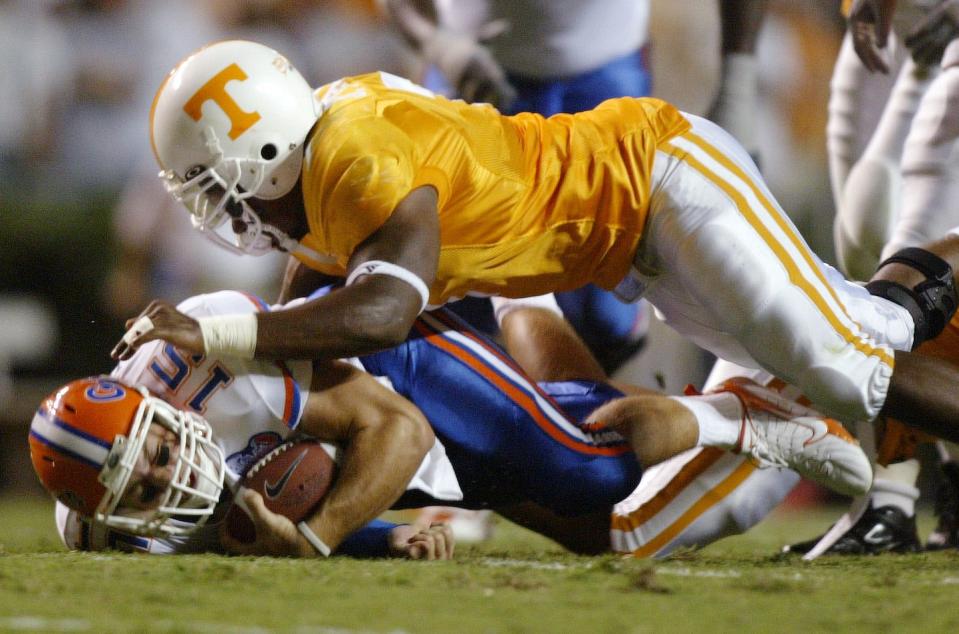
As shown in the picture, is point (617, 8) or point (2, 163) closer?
point (617, 8)

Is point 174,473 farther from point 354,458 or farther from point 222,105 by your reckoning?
point 222,105

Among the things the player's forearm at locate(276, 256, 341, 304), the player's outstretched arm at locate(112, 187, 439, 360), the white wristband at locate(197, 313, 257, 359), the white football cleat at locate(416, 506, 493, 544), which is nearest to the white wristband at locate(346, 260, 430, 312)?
the player's outstretched arm at locate(112, 187, 439, 360)

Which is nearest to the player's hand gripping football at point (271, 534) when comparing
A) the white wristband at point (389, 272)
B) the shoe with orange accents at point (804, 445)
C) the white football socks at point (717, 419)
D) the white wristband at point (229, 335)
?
the white wristband at point (229, 335)

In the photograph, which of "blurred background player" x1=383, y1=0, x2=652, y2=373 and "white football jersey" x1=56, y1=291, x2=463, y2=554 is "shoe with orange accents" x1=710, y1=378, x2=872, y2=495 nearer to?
"white football jersey" x1=56, y1=291, x2=463, y2=554

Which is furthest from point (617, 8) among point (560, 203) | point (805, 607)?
point (805, 607)

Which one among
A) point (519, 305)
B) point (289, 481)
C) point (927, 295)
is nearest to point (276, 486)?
point (289, 481)

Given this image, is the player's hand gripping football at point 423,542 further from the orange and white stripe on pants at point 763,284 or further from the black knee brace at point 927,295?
the black knee brace at point 927,295

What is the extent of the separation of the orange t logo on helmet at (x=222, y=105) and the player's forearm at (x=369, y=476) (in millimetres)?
586

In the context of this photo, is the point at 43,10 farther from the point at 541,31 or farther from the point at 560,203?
the point at 560,203

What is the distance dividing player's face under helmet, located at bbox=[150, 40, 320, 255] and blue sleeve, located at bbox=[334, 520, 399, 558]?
0.64 m

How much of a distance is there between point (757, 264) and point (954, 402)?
436 millimetres

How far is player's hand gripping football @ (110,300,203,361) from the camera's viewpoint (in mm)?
2229

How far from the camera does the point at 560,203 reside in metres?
2.62

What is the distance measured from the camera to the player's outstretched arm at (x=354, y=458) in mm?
2348
